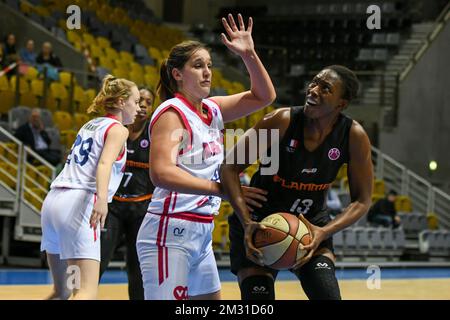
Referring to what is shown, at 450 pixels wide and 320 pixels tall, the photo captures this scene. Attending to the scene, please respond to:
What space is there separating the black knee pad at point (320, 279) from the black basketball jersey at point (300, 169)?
0.94 feet

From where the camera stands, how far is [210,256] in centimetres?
414

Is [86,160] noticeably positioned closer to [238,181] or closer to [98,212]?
[98,212]

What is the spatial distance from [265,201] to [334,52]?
608 inches

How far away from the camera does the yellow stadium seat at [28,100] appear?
12516 mm

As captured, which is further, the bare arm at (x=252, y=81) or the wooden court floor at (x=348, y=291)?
the wooden court floor at (x=348, y=291)

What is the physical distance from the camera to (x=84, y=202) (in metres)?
4.87

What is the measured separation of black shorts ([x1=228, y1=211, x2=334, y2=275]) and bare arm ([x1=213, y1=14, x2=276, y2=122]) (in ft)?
1.87

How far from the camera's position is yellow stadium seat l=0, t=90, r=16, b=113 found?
485 inches

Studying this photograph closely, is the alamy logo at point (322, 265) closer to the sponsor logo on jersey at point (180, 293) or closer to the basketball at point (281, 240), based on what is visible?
the basketball at point (281, 240)

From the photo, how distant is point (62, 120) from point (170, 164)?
8.75 meters

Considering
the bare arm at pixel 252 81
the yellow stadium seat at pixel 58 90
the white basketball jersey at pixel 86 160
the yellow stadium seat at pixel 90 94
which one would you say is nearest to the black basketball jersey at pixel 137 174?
the white basketball jersey at pixel 86 160

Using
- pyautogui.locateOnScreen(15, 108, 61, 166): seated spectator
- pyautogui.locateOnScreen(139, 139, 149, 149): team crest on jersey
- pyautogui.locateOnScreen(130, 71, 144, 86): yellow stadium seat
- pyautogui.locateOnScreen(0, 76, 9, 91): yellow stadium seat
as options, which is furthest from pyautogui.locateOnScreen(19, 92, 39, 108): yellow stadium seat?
pyautogui.locateOnScreen(139, 139, 149, 149): team crest on jersey
